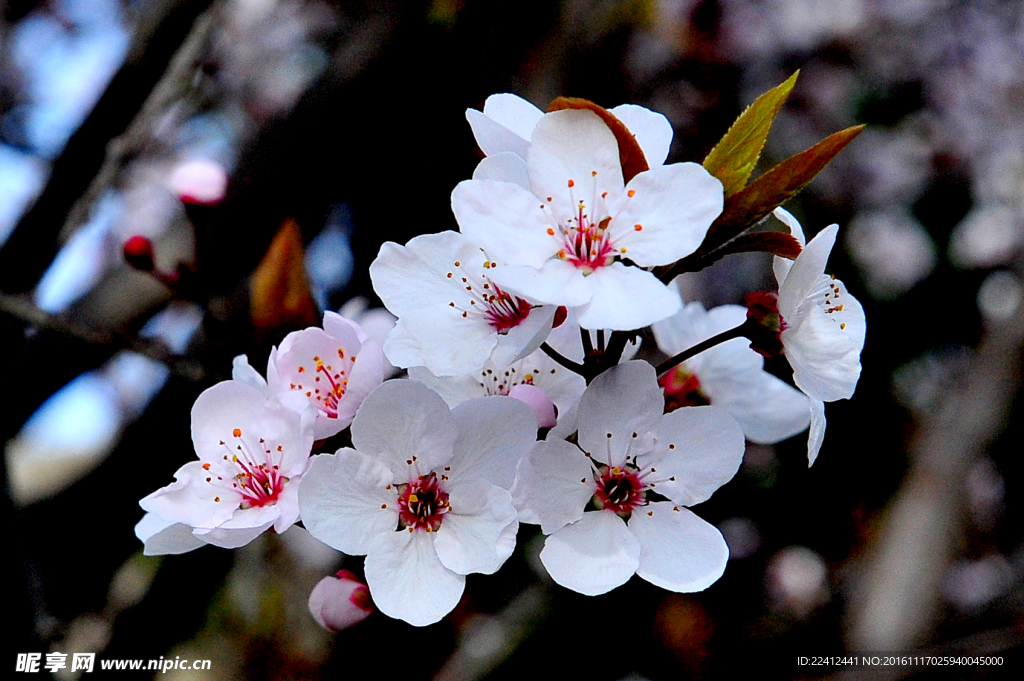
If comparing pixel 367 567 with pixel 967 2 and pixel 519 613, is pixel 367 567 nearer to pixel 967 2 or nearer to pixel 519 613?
pixel 519 613

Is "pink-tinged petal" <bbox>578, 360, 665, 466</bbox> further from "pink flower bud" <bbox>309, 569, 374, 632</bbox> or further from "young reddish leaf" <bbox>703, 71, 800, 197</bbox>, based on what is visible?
"pink flower bud" <bbox>309, 569, 374, 632</bbox>

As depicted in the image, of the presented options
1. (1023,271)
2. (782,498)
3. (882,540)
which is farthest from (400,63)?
(1023,271)

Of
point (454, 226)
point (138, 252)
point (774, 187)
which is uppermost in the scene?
point (774, 187)

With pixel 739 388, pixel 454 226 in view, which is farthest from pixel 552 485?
pixel 454 226

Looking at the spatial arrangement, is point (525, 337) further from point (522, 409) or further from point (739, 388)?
point (739, 388)

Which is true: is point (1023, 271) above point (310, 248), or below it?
below

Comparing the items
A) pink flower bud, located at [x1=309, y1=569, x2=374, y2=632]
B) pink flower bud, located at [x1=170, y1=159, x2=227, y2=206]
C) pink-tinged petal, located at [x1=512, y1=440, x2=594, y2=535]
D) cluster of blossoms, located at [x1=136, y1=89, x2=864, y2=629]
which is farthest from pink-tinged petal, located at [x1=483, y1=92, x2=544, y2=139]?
pink flower bud, located at [x1=170, y1=159, x2=227, y2=206]
